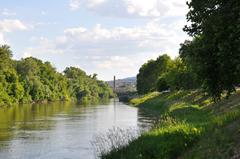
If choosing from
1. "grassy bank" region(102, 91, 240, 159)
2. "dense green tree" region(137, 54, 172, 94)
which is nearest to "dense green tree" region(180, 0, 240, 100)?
"grassy bank" region(102, 91, 240, 159)

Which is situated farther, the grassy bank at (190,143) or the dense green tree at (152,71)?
the dense green tree at (152,71)

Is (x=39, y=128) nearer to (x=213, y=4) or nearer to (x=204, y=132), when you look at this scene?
(x=204, y=132)

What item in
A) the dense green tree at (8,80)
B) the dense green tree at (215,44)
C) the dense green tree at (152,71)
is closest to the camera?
the dense green tree at (215,44)

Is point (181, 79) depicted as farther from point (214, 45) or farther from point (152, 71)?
point (152, 71)

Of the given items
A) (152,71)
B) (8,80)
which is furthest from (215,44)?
(152,71)

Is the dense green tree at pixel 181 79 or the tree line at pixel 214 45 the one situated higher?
the dense green tree at pixel 181 79

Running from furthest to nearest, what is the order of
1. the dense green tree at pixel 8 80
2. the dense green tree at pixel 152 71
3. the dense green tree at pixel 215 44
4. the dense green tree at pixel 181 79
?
1. the dense green tree at pixel 152 71
2. the dense green tree at pixel 8 80
3. the dense green tree at pixel 181 79
4. the dense green tree at pixel 215 44

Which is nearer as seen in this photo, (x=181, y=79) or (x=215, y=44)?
(x=215, y=44)

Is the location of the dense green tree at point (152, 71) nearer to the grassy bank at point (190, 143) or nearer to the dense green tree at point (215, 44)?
the grassy bank at point (190, 143)

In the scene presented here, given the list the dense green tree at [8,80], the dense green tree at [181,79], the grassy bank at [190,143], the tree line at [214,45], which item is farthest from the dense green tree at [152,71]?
the tree line at [214,45]

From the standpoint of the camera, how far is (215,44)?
20.1 m

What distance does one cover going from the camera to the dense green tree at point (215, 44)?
1859cm

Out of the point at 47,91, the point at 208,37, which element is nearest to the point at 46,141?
the point at 208,37

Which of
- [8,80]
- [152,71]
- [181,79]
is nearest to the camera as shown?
[181,79]
